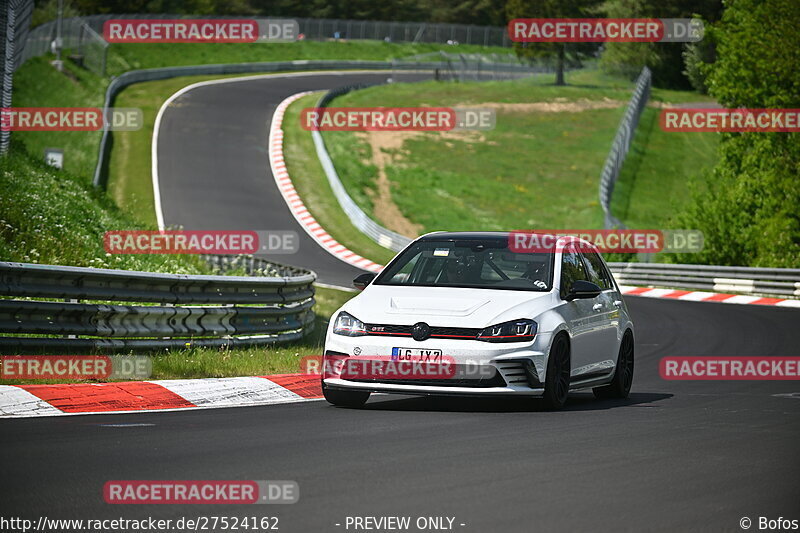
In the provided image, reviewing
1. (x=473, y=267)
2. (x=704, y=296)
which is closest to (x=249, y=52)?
(x=704, y=296)

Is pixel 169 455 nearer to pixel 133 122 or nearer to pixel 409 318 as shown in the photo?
pixel 409 318

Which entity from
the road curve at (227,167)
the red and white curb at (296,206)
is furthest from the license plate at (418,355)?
the red and white curb at (296,206)

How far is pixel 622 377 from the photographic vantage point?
13.0 metres

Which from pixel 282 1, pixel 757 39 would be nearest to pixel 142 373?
pixel 757 39

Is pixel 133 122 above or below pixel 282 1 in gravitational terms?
below

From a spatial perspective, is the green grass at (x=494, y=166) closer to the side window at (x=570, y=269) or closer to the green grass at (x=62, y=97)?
the green grass at (x=62, y=97)

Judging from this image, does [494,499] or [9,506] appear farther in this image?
[494,499]

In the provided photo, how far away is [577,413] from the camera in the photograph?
11.0 meters

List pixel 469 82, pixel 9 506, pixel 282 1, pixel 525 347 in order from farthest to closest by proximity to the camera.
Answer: pixel 282 1
pixel 469 82
pixel 525 347
pixel 9 506

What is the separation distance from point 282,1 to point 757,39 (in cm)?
7260

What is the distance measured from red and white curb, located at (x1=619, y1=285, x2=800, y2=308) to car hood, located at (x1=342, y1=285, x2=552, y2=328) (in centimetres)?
2044

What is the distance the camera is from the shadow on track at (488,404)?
11172mm

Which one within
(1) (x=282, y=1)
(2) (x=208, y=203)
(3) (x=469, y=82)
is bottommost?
(2) (x=208, y=203)

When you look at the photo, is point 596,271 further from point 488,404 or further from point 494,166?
point 494,166
